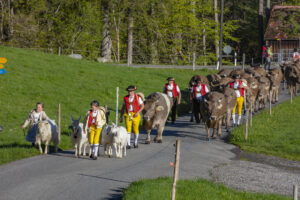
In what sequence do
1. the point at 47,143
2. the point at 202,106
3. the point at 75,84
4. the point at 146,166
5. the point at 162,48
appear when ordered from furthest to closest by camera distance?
the point at 162,48 → the point at 75,84 → the point at 202,106 → the point at 47,143 → the point at 146,166

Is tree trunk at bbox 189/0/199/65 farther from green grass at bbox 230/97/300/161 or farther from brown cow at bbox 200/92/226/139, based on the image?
brown cow at bbox 200/92/226/139

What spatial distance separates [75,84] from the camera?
1225 inches

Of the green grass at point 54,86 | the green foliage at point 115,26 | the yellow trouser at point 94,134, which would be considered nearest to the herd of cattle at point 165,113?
the yellow trouser at point 94,134

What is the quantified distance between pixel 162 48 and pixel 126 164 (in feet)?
153

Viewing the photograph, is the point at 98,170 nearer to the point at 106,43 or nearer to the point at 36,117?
the point at 36,117

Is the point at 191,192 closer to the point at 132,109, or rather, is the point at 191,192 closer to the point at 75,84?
the point at 132,109

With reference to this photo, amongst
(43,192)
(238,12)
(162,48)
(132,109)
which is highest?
(238,12)

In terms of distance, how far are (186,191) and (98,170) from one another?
11.1 feet

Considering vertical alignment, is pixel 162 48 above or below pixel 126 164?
above

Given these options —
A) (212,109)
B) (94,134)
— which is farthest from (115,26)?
(94,134)

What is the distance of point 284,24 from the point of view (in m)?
60.6

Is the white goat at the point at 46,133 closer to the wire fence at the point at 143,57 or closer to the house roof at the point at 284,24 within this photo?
the wire fence at the point at 143,57

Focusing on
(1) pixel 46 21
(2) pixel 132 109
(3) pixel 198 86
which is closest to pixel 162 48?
(1) pixel 46 21

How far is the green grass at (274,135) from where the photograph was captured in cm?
1945
